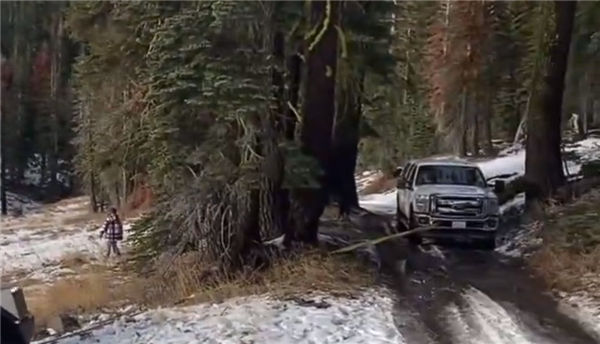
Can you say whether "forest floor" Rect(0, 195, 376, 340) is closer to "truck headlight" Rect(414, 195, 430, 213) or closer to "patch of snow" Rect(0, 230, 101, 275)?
"truck headlight" Rect(414, 195, 430, 213)

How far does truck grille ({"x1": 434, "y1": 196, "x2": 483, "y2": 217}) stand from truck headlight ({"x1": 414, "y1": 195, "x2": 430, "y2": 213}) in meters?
0.21

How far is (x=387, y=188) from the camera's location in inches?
1665

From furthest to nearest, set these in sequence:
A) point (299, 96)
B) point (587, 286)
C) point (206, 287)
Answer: point (299, 96), point (206, 287), point (587, 286)

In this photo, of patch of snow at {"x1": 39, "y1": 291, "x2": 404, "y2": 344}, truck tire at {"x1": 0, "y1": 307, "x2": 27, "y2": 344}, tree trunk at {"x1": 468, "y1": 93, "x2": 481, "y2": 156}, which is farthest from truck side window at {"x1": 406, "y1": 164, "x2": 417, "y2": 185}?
tree trunk at {"x1": 468, "y1": 93, "x2": 481, "y2": 156}

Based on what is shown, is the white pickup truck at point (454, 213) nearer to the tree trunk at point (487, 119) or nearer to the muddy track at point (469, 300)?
the muddy track at point (469, 300)

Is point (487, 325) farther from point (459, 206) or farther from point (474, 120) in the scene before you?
point (474, 120)

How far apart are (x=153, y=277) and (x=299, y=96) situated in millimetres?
4282

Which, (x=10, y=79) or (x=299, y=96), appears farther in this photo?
(x=10, y=79)

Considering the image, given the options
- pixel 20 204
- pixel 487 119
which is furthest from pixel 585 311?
pixel 20 204

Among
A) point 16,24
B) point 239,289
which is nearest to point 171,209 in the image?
point 239,289

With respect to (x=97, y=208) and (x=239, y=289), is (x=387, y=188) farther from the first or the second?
(x=239, y=289)

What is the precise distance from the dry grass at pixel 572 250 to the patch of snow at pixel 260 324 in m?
3.16

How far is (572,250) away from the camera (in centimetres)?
1546

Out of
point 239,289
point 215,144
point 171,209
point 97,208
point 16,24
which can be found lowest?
point 97,208
